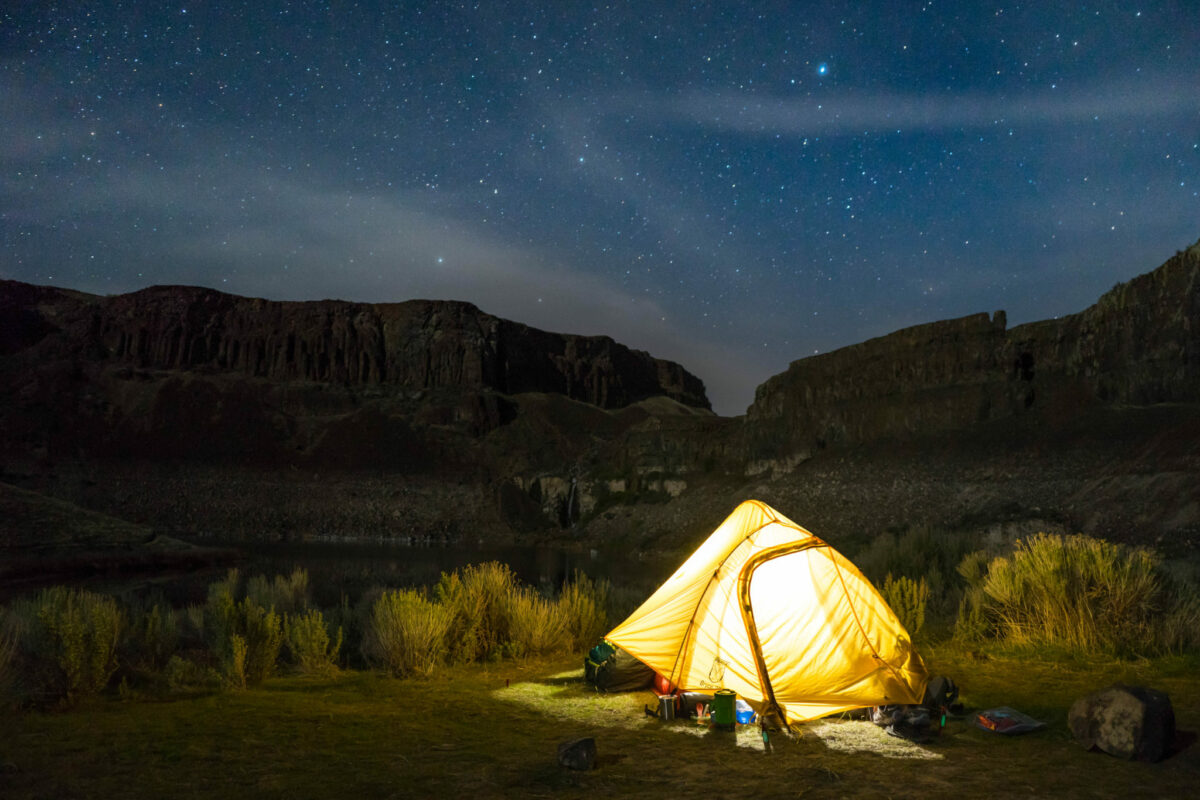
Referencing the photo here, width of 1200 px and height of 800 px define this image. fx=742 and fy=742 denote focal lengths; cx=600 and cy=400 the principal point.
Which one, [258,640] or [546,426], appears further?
[546,426]

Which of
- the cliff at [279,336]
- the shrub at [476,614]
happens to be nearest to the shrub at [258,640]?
the shrub at [476,614]

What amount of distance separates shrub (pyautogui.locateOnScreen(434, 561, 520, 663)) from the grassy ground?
186 cm

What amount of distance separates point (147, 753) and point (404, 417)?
279ft

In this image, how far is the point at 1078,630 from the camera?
10164 millimetres

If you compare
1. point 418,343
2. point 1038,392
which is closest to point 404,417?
point 418,343

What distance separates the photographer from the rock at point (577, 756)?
572 centimetres

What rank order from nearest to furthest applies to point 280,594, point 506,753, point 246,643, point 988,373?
1. point 506,753
2. point 246,643
3. point 280,594
4. point 988,373

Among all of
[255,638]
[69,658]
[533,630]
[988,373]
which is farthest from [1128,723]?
[988,373]

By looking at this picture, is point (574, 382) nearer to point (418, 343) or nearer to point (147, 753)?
point (418, 343)

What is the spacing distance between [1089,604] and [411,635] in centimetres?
925

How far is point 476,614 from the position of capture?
10930 mm

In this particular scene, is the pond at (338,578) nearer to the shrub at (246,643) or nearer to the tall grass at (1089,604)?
the shrub at (246,643)

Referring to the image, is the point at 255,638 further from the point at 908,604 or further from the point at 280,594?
the point at 908,604

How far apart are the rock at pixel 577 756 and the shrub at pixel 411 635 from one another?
4.29 metres
